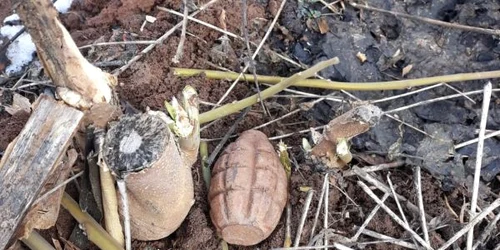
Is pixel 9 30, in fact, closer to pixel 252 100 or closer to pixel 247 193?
pixel 252 100

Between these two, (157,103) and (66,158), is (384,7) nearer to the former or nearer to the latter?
(157,103)

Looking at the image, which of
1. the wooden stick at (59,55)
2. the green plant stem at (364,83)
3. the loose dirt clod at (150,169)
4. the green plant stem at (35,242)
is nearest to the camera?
the wooden stick at (59,55)

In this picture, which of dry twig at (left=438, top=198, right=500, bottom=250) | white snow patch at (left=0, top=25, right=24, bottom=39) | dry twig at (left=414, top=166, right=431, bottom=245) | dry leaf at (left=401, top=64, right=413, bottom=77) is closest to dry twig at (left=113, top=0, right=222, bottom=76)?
white snow patch at (left=0, top=25, right=24, bottom=39)

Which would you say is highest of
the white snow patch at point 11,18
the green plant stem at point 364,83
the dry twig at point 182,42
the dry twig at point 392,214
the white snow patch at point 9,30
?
the white snow patch at point 11,18

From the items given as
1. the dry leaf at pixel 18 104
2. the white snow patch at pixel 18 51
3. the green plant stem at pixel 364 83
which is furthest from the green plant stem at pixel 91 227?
the white snow patch at pixel 18 51

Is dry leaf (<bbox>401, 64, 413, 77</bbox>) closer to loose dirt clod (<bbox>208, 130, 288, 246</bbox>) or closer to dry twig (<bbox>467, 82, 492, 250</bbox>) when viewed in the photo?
dry twig (<bbox>467, 82, 492, 250</bbox>)

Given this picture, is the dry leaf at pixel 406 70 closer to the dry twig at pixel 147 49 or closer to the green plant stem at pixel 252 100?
the green plant stem at pixel 252 100
